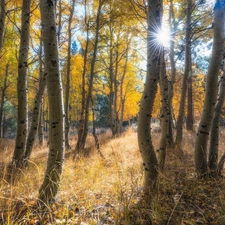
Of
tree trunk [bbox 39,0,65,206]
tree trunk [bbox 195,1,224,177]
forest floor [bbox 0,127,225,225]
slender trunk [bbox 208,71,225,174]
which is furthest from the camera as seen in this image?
slender trunk [bbox 208,71,225,174]

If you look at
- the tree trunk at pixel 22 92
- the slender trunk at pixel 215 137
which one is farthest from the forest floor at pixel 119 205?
the tree trunk at pixel 22 92

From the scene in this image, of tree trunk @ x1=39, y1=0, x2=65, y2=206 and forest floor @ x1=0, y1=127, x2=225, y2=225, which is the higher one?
tree trunk @ x1=39, y1=0, x2=65, y2=206

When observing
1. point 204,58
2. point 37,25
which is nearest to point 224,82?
point 37,25

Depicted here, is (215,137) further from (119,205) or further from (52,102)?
(52,102)

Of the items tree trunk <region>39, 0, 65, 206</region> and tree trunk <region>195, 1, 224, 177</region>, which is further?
tree trunk <region>195, 1, 224, 177</region>

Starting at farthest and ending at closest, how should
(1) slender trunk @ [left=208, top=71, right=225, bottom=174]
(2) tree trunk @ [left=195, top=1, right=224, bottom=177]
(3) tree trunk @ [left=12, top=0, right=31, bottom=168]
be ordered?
(3) tree trunk @ [left=12, top=0, right=31, bottom=168]
(1) slender trunk @ [left=208, top=71, right=225, bottom=174]
(2) tree trunk @ [left=195, top=1, right=224, bottom=177]

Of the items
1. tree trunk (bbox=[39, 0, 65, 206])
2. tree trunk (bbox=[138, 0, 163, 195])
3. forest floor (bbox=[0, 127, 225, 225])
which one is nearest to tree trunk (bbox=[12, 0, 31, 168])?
forest floor (bbox=[0, 127, 225, 225])

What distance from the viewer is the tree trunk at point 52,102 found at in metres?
2.11

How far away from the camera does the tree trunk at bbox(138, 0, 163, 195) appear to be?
218 cm

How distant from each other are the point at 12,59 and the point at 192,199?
10119 mm

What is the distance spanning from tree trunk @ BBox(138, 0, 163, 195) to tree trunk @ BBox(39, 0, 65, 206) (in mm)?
980

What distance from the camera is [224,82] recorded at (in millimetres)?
3311

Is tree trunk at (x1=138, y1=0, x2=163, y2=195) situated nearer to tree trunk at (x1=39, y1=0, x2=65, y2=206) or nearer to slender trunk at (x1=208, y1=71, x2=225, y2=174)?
tree trunk at (x1=39, y1=0, x2=65, y2=206)

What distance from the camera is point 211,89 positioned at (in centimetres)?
290
